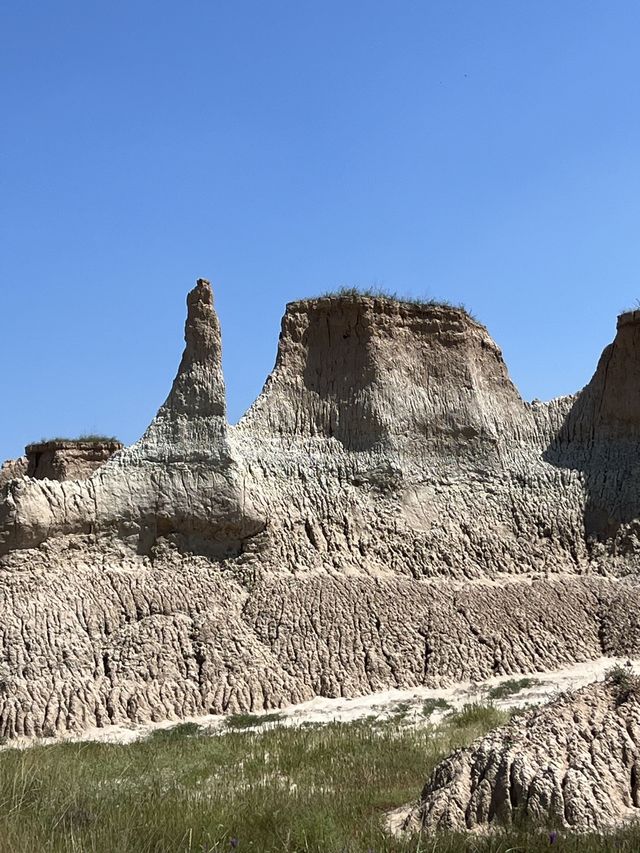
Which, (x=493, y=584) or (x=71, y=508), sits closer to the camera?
(x=71, y=508)

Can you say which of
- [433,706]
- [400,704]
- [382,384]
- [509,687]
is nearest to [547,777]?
[433,706]

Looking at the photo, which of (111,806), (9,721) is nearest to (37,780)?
(111,806)

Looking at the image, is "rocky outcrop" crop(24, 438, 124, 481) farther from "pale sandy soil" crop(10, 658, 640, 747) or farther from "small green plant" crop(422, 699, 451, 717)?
"small green plant" crop(422, 699, 451, 717)

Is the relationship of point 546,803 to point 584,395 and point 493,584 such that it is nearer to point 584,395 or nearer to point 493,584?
point 493,584

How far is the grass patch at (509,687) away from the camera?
16.0 meters

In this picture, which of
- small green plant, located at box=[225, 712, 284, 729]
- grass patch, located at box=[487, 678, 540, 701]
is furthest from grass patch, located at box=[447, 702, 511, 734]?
small green plant, located at box=[225, 712, 284, 729]

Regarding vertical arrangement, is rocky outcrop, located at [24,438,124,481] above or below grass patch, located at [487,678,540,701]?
above

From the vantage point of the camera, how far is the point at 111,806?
7621 millimetres

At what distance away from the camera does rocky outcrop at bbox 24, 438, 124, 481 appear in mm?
27141

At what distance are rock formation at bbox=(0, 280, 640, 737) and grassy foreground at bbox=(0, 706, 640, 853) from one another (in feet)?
8.83

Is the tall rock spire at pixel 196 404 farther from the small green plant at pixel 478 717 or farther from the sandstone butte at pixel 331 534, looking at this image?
the small green plant at pixel 478 717

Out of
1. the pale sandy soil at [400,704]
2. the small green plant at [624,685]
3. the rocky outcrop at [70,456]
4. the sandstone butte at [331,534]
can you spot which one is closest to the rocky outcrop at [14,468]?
the rocky outcrop at [70,456]

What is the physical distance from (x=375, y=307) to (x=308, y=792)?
523 inches

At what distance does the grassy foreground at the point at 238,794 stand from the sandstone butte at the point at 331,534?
9.00 ft
